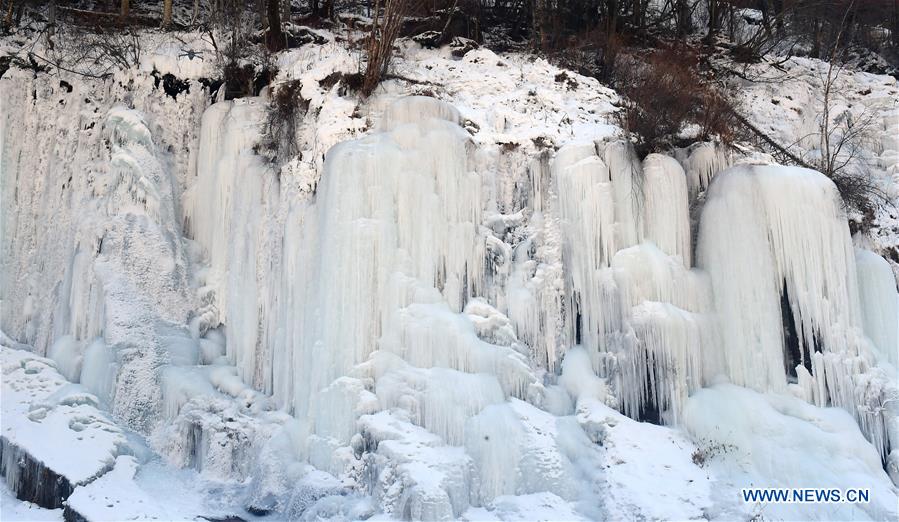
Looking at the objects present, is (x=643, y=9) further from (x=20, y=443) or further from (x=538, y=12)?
(x=20, y=443)

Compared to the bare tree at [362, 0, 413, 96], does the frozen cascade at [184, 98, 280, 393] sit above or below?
below

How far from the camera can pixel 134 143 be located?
11.9 m

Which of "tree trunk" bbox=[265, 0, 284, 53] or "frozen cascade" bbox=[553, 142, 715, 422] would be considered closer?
"frozen cascade" bbox=[553, 142, 715, 422]

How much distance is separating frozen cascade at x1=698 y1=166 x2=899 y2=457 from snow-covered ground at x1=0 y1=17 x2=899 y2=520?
1.4 inches

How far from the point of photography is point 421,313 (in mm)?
9844

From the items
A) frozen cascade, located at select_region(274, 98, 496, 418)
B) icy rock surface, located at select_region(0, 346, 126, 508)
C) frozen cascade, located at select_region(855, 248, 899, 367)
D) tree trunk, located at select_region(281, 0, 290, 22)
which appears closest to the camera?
icy rock surface, located at select_region(0, 346, 126, 508)

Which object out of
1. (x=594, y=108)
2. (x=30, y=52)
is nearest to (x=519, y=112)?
(x=594, y=108)

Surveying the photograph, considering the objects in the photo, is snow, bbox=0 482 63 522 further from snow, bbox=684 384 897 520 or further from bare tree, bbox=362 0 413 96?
snow, bbox=684 384 897 520

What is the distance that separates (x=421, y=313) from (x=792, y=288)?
16.6ft

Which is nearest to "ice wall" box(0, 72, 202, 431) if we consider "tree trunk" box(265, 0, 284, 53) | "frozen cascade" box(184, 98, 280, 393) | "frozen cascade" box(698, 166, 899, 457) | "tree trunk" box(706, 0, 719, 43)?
"frozen cascade" box(184, 98, 280, 393)

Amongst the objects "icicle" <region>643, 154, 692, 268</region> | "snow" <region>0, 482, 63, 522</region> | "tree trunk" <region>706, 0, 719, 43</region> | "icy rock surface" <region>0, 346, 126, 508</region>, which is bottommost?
"snow" <region>0, 482, 63, 522</region>

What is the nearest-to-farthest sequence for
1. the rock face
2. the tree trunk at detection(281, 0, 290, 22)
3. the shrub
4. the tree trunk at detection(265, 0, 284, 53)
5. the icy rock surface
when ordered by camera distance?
the rock face, the icy rock surface, the shrub, the tree trunk at detection(265, 0, 284, 53), the tree trunk at detection(281, 0, 290, 22)

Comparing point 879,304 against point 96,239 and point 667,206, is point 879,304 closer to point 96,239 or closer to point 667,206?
point 667,206

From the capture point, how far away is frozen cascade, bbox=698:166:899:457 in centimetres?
993
